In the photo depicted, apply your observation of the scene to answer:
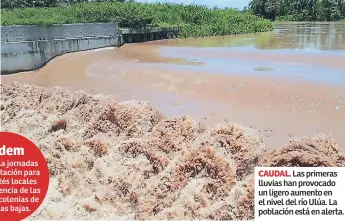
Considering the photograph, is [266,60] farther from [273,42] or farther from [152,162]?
[152,162]

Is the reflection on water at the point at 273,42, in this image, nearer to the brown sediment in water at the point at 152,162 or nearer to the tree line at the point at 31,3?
the tree line at the point at 31,3

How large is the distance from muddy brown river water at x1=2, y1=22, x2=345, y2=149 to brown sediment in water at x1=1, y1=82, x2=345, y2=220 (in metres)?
0.62

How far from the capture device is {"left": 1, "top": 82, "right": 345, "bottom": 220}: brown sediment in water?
16.5ft

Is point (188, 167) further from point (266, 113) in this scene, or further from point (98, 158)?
point (266, 113)

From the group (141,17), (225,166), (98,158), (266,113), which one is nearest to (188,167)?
(225,166)

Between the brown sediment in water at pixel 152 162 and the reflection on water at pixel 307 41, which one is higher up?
the reflection on water at pixel 307 41

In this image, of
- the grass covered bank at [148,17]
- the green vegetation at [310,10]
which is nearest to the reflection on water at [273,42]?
the grass covered bank at [148,17]

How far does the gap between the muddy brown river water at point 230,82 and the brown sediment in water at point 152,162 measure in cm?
62

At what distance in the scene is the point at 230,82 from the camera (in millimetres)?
9539

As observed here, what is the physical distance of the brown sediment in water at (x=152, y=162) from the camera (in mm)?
5020

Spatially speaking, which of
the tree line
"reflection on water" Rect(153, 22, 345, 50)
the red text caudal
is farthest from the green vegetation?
the red text caudal

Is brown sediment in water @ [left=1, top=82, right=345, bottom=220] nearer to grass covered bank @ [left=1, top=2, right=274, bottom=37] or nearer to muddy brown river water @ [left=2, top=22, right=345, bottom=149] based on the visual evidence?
muddy brown river water @ [left=2, top=22, right=345, bottom=149]

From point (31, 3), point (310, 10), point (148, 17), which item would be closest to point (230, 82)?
point (148, 17)

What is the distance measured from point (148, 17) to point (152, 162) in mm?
15251
